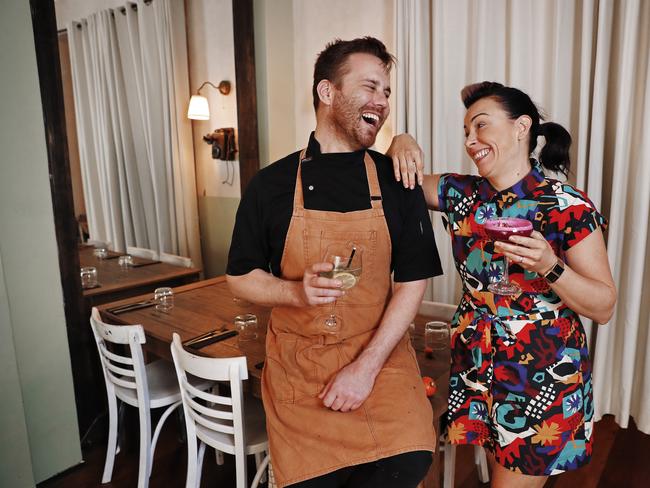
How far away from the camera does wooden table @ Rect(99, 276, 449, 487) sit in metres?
1.89

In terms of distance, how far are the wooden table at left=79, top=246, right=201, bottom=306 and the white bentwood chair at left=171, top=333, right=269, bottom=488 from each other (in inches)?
50.7

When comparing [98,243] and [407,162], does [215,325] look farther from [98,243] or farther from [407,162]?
[98,243]

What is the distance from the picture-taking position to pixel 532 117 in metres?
1.69

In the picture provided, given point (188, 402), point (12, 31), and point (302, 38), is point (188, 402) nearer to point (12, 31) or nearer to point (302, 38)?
point (12, 31)

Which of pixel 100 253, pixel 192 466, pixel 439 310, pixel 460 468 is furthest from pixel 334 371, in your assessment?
pixel 100 253

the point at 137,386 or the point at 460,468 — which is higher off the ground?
the point at 137,386

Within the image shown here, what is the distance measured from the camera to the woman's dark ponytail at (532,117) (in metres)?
1.67

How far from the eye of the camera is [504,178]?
1.67 m

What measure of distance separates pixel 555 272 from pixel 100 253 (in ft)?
10.5

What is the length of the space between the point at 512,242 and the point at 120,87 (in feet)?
11.0

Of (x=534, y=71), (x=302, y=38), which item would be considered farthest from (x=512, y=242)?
(x=302, y=38)

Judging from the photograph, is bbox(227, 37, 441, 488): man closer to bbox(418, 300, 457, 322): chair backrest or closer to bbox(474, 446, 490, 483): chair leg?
bbox(418, 300, 457, 322): chair backrest

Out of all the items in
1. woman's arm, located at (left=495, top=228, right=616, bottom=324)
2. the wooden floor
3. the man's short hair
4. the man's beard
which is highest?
the man's short hair

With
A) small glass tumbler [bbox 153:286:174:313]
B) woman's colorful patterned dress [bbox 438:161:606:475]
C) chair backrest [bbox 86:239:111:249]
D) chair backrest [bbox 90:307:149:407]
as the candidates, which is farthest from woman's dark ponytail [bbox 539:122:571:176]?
chair backrest [bbox 86:239:111:249]
